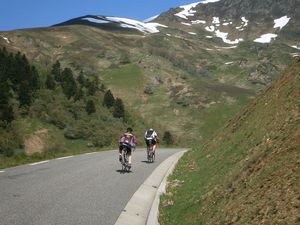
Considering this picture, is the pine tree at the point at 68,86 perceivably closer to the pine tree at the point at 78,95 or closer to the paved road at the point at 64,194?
the pine tree at the point at 78,95

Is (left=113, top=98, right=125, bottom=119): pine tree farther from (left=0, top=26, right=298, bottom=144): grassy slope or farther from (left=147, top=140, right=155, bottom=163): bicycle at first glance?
(left=147, top=140, right=155, bottom=163): bicycle

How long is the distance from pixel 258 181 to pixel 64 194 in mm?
6384

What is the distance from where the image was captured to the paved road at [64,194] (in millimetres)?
10172

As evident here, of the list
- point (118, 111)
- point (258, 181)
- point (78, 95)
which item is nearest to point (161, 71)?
point (118, 111)

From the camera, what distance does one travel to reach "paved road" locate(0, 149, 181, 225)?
33.4ft

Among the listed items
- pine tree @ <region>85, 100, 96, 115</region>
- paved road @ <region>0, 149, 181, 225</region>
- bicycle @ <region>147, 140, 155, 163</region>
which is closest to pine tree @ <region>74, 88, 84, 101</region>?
pine tree @ <region>85, 100, 96, 115</region>

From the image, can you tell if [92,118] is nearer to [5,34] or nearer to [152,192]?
[152,192]

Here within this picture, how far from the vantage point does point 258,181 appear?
340 inches

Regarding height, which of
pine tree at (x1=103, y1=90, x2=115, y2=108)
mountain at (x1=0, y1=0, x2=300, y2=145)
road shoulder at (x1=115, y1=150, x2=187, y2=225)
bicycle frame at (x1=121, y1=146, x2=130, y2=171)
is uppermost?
mountain at (x1=0, y1=0, x2=300, y2=145)

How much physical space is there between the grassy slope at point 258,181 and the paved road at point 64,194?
151cm

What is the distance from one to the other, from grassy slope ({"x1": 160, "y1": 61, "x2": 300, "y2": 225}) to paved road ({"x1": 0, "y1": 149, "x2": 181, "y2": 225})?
151cm


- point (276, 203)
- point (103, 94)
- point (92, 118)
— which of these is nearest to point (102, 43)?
point (103, 94)

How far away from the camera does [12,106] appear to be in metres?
47.3

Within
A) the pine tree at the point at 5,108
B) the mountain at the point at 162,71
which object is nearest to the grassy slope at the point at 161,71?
the mountain at the point at 162,71
